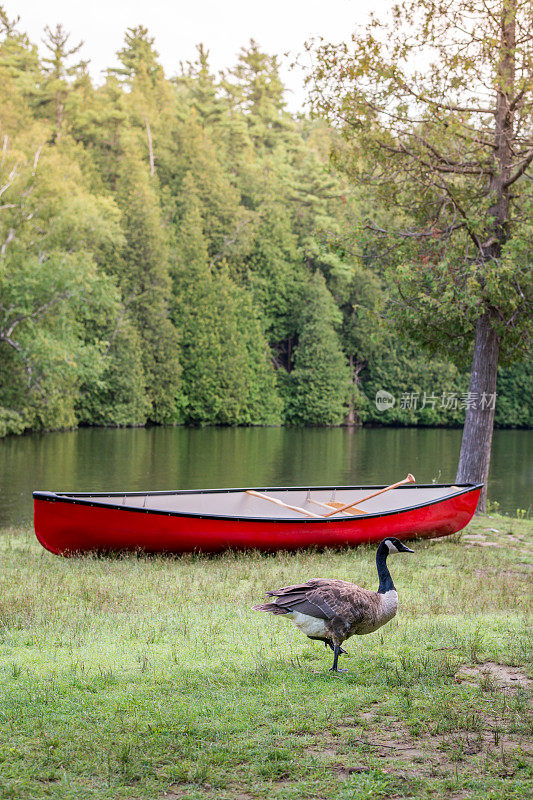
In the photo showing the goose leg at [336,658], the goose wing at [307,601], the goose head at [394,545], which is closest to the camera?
the goose wing at [307,601]

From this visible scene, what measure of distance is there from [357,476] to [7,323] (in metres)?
16.6

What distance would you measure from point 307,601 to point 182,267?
4777cm

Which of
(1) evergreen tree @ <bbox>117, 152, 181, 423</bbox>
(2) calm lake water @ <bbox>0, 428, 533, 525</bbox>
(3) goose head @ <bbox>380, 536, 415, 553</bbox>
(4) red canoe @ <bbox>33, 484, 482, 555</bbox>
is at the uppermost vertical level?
(1) evergreen tree @ <bbox>117, 152, 181, 423</bbox>

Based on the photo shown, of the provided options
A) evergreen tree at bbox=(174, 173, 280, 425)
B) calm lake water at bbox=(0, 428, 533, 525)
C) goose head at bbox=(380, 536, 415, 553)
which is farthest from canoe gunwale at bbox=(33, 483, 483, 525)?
evergreen tree at bbox=(174, 173, 280, 425)

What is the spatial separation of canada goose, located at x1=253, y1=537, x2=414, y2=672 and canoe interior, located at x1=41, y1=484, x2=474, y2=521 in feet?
19.7

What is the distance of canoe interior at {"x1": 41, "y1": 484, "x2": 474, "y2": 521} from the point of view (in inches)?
480

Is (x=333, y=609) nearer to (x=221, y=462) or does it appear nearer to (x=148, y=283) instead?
(x=221, y=462)

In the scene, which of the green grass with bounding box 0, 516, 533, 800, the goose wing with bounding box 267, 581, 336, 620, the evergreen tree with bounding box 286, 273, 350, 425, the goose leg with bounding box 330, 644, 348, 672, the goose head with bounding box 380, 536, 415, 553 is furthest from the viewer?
the evergreen tree with bounding box 286, 273, 350, 425

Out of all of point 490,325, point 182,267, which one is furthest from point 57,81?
point 490,325

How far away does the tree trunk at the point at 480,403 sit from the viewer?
578 inches

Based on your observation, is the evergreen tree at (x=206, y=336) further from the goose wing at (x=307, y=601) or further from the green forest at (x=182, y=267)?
the goose wing at (x=307, y=601)

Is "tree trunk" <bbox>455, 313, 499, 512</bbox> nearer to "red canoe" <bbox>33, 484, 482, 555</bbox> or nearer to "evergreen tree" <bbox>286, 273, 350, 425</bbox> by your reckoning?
→ "red canoe" <bbox>33, 484, 482, 555</bbox>

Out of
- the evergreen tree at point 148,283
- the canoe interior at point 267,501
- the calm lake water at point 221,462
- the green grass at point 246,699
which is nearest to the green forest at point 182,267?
the evergreen tree at point 148,283

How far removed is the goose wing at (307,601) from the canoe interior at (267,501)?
6.01 metres
